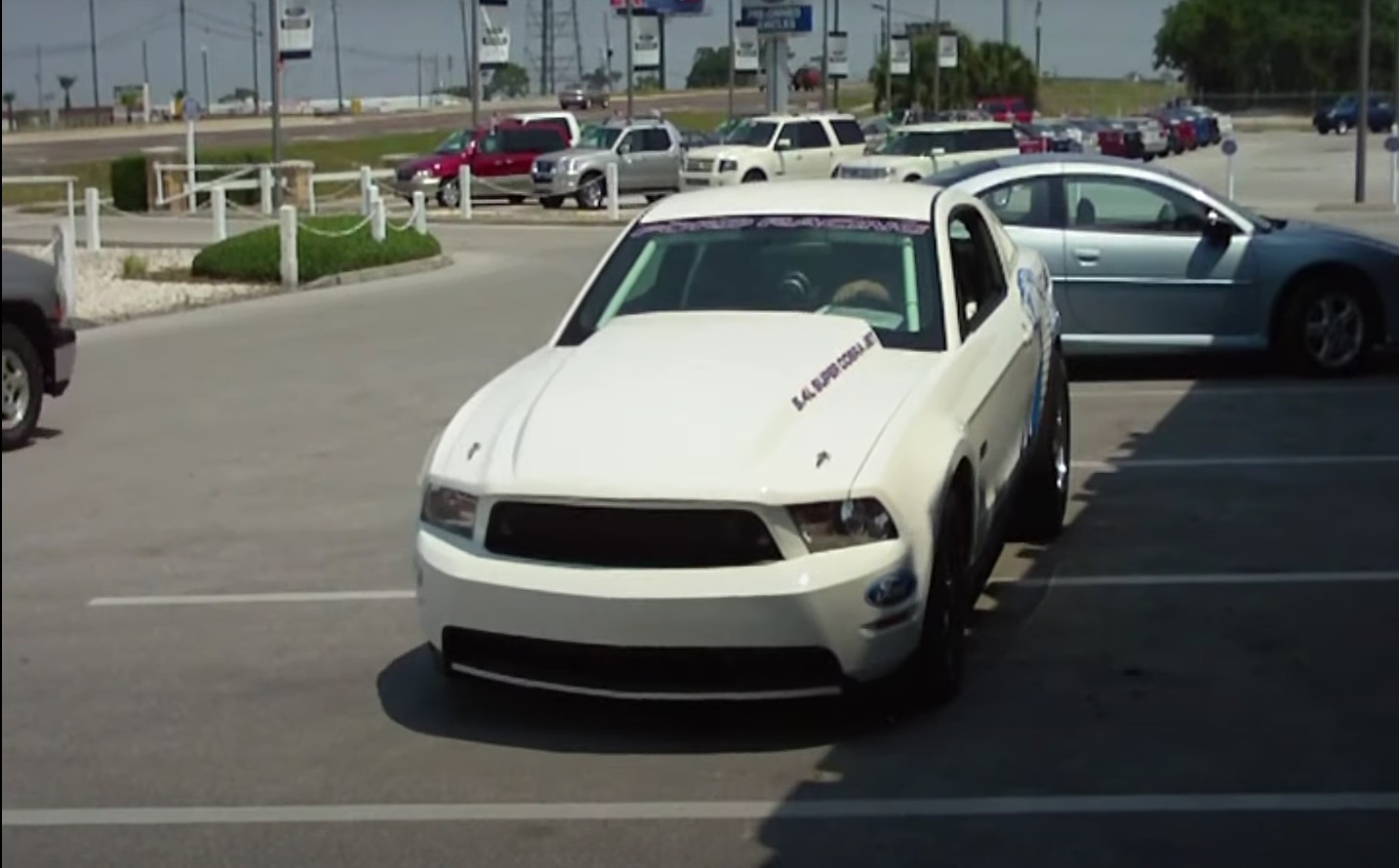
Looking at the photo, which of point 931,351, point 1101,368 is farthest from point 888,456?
point 1101,368

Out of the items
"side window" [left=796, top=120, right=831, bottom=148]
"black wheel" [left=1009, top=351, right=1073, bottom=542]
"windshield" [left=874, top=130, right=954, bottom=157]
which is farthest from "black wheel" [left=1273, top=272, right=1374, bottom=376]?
"side window" [left=796, top=120, right=831, bottom=148]

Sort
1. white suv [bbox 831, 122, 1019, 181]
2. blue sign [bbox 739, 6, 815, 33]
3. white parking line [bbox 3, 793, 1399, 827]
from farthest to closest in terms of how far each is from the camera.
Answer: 1. blue sign [bbox 739, 6, 815, 33]
2. white suv [bbox 831, 122, 1019, 181]
3. white parking line [bbox 3, 793, 1399, 827]

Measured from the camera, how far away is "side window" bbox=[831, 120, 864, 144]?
4309 cm

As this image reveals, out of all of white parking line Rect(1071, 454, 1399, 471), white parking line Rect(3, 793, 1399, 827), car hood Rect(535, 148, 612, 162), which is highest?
car hood Rect(535, 148, 612, 162)

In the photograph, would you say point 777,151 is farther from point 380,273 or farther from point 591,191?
point 380,273

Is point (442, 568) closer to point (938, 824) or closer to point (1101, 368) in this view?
point (938, 824)

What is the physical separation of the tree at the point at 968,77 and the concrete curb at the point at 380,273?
47.3 m

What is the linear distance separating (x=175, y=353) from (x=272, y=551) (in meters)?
8.09

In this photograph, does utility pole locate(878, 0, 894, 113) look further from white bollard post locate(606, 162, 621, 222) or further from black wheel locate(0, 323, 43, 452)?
black wheel locate(0, 323, 43, 452)

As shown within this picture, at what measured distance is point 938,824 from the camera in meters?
5.46

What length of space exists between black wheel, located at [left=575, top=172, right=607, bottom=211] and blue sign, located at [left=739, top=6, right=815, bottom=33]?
1129cm

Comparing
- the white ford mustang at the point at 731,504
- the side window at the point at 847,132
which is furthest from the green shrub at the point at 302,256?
the side window at the point at 847,132

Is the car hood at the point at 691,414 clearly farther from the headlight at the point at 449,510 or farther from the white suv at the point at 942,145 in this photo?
the white suv at the point at 942,145

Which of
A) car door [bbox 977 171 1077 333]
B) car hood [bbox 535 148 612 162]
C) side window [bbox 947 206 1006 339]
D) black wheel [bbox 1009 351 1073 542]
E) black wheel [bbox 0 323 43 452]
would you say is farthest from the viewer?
car hood [bbox 535 148 612 162]
